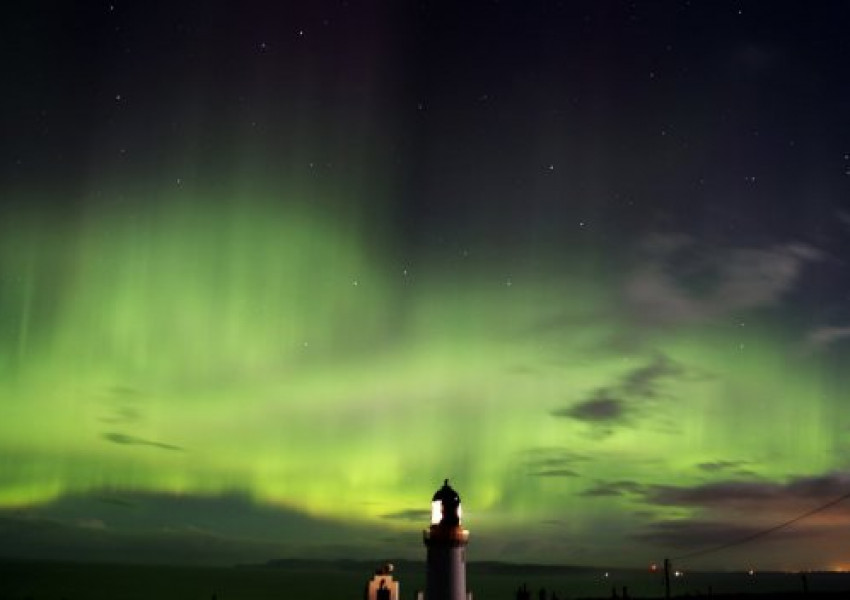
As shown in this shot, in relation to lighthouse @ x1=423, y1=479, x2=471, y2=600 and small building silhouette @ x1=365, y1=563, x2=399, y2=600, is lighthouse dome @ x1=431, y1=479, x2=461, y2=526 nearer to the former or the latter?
lighthouse @ x1=423, y1=479, x2=471, y2=600

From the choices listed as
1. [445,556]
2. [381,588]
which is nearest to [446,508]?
[445,556]


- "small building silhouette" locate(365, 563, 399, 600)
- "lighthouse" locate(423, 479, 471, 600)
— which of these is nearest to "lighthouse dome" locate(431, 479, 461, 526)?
"lighthouse" locate(423, 479, 471, 600)

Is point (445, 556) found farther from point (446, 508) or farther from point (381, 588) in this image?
point (381, 588)

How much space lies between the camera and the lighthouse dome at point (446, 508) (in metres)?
24.6

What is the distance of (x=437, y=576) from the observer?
24.2 m

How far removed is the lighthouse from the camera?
24.0 m

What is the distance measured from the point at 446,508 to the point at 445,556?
4.64ft

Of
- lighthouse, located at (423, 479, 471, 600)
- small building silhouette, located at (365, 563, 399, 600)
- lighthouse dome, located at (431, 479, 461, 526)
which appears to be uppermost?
lighthouse dome, located at (431, 479, 461, 526)

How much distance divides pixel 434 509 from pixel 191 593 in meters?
194

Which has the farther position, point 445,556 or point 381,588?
point 381,588

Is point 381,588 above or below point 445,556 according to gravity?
below

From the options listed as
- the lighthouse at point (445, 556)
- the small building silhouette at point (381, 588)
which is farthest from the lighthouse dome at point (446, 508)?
the small building silhouette at point (381, 588)

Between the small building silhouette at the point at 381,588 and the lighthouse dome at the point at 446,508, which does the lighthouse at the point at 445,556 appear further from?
the small building silhouette at the point at 381,588

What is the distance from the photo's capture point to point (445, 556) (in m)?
24.3
